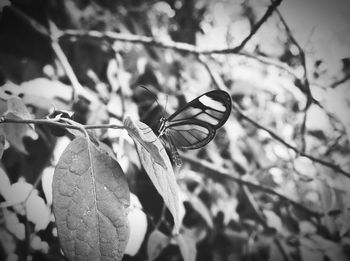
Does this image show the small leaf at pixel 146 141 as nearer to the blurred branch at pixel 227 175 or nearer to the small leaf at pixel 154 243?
the small leaf at pixel 154 243

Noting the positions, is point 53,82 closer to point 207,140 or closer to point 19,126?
point 19,126

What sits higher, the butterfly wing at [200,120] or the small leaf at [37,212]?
the butterfly wing at [200,120]

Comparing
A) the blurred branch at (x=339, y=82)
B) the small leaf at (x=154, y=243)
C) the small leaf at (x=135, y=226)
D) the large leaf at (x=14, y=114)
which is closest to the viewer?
the large leaf at (x=14, y=114)

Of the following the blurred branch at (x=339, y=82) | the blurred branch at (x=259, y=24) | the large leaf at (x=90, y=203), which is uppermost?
the blurred branch at (x=339, y=82)

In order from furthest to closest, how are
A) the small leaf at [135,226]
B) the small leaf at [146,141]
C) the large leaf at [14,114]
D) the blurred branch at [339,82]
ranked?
the blurred branch at [339,82] → the small leaf at [135,226] → the large leaf at [14,114] → the small leaf at [146,141]

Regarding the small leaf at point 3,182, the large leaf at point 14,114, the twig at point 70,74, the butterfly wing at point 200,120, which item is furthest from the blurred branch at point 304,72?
the small leaf at point 3,182

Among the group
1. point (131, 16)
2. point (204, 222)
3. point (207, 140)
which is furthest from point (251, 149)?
point (131, 16)

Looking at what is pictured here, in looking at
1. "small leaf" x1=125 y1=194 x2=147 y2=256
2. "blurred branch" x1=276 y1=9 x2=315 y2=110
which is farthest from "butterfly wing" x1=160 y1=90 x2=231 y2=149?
"blurred branch" x1=276 y1=9 x2=315 y2=110
